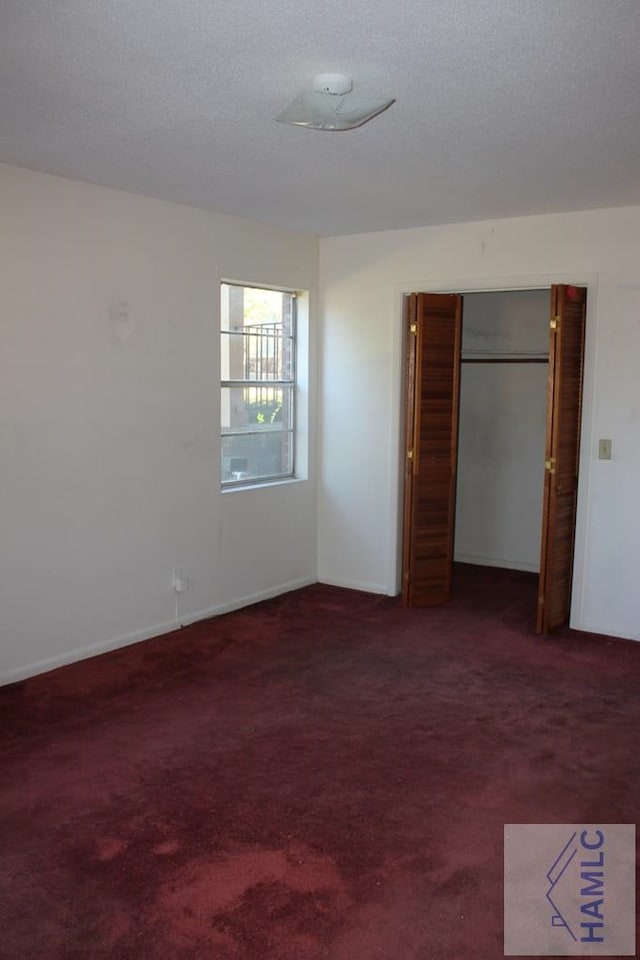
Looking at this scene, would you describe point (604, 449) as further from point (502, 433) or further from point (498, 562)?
point (498, 562)

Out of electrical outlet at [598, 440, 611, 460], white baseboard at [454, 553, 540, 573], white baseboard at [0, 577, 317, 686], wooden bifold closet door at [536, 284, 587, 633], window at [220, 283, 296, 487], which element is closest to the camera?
white baseboard at [0, 577, 317, 686]

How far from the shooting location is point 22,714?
353 centimetres

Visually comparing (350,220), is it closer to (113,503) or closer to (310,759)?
(113,503)

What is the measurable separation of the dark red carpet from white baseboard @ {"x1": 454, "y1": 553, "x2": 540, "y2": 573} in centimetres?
148

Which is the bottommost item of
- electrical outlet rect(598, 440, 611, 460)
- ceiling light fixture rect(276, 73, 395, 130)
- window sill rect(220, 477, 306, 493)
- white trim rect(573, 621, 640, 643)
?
white trim rect(573, 621, 640, 643)

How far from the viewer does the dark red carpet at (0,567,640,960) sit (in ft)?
7.37

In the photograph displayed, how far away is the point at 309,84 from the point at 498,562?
4426 millimetres

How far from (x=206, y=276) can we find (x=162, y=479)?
121cm

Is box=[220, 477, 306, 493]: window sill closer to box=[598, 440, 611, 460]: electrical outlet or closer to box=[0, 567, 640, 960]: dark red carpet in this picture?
box=[0, 567, 640, 960]: dark red carpet

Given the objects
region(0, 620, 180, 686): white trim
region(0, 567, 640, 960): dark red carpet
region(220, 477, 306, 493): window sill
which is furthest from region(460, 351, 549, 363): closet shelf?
region(0, 620, 180, 686): white trim

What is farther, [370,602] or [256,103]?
[370,602]

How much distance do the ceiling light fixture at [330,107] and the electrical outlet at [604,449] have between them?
2.57 metres

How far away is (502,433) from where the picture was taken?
6.29 metres

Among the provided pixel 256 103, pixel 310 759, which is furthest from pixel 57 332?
pixel 310 759
